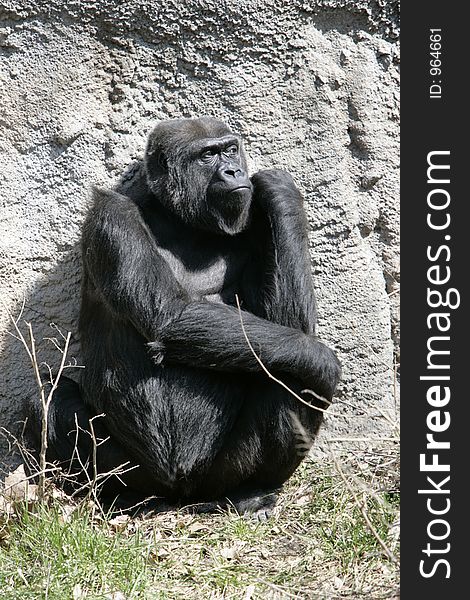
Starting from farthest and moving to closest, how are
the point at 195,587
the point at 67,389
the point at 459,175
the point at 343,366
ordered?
the point at 343,366 < the point at 67,389 < the point at 459,175 < the point at 195,587

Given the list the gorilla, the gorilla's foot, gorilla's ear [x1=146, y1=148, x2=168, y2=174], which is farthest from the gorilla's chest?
the gorilla's foot

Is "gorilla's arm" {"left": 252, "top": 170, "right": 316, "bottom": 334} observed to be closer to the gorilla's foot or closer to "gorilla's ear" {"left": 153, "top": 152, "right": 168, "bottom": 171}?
"gorilla's ear" {"left": 153, "top": 152, "right": 168, "bottom": 171}

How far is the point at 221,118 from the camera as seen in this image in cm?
493

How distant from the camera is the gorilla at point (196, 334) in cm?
436

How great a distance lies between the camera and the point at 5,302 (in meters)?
4.86

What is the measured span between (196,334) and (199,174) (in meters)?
0.75

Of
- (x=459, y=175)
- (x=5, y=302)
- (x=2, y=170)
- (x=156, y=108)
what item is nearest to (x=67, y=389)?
(x=5, y=302)

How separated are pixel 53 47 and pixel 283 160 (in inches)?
47.9

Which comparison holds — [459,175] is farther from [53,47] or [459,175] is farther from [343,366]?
[53,47]

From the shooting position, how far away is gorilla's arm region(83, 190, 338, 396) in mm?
4328

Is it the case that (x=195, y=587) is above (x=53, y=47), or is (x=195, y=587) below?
below

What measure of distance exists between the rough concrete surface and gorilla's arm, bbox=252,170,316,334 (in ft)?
1.33

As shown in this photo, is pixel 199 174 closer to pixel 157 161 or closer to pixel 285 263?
pixel 157 161

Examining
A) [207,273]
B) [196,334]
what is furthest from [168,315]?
[207,273]
